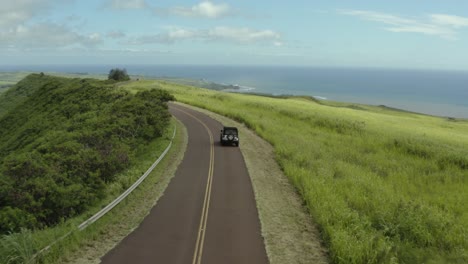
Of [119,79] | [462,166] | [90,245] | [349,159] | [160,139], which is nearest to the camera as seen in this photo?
[90,245]

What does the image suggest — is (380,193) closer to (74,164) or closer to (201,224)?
(201,224)

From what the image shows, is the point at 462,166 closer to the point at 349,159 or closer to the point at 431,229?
the point at 349,159

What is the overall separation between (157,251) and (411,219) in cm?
1001

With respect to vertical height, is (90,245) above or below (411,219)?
below

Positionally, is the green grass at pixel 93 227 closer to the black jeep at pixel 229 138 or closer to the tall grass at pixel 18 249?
the tall grass at pixel 18 249

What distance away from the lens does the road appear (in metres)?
13.5

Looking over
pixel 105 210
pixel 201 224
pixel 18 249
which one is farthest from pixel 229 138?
pixel 18 249

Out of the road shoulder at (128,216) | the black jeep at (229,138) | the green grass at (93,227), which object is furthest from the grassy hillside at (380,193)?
the green grass at (93,227)

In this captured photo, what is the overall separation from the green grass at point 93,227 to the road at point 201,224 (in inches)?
32.9

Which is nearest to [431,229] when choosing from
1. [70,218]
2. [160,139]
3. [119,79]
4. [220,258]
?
[220,258]

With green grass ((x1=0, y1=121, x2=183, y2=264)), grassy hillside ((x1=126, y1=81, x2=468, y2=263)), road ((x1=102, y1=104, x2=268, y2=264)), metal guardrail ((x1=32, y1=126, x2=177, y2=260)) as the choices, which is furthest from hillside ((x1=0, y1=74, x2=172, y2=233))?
grassy hillside ((x1=126, y1=81, x2=468, y2=263))

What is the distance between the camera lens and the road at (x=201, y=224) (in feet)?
44.2

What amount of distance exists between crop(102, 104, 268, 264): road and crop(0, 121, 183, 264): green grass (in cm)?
83

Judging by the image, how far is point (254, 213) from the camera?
17812 mm
